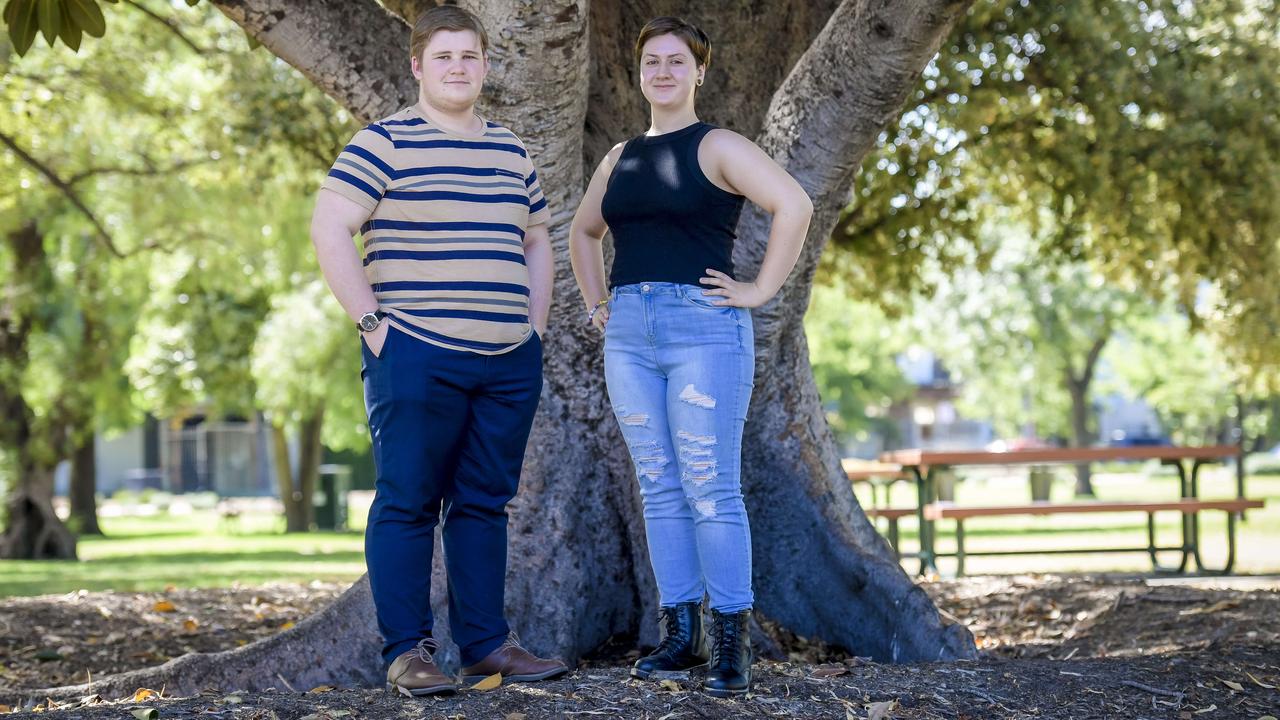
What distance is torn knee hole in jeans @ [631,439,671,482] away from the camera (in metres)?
3.95

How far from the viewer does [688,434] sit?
3869 millimetres

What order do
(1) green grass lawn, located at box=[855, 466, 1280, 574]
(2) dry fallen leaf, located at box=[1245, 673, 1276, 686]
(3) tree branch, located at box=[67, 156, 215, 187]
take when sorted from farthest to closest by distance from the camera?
1. (3) tree branch, located at box=[67, 156, 215, 187]
2. (1) green grass lawn, located at box=[855, 466, 1280, 574]
3. (2) dry fallen leaf, located at box=[1245, 673, 1276, 686]

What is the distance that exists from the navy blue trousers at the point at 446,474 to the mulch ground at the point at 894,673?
27 cm

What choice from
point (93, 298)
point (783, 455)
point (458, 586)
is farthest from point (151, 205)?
point (458, 586)

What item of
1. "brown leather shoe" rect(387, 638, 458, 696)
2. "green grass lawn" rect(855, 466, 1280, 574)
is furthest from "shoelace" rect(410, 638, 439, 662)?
"green grass lawn" rect(855, 466, 1280, 574)

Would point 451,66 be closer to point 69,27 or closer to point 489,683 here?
point 489,683

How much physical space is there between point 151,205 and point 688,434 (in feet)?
46.8

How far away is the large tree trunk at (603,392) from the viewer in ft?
16.3

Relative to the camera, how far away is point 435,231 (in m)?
3.71

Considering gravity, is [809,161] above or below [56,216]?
below

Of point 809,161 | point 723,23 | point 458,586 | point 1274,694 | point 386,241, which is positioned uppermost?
point 723,23

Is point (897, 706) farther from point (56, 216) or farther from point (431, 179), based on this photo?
point (56, 216)

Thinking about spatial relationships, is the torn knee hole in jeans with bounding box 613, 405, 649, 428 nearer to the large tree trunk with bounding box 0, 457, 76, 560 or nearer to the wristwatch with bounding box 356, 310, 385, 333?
the wristwatch with bounding box 356, 310, 385, 333

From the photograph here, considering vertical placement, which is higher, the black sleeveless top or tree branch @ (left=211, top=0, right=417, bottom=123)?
tree branch @ (left=211, top=0, right=417, bottom=123)
